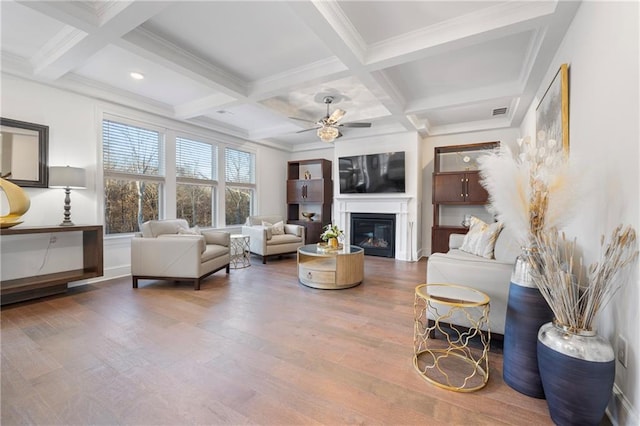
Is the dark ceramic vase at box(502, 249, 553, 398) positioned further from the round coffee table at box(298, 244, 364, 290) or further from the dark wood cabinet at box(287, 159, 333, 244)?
the dark wood cabinet at box(287, 159, 333, 244)

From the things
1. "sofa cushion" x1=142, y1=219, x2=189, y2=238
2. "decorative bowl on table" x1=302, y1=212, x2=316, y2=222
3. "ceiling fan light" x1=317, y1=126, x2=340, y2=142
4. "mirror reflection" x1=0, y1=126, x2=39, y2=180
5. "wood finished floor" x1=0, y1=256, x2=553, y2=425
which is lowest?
"wood finished floor" x1=0, y1=256, x2=553, y2=425

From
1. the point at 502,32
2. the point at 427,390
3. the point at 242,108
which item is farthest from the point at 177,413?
the point at 242,108

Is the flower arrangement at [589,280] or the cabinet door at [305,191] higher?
the cabinet door at [305,191]

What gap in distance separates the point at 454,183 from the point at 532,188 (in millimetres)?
4002

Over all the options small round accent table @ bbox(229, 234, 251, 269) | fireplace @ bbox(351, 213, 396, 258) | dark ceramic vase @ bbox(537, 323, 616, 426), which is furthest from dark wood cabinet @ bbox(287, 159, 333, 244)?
dark ceramic vase @ bbox(537, 323, 616, 426)

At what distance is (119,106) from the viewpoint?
4.02 meters

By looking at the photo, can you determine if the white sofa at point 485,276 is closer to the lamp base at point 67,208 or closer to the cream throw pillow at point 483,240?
the cream throw pillow at point 483,240

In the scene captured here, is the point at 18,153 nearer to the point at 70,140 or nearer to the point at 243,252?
the point at 70,140

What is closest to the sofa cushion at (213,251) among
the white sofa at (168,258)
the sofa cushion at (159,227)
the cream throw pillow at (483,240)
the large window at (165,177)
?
the white sofa at (168,258)

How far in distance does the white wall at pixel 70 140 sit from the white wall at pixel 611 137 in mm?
5093

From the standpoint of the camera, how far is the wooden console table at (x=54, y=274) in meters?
2.87

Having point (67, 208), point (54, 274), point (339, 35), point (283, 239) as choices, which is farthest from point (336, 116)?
point (54, 274)

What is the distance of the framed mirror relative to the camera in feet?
9.95

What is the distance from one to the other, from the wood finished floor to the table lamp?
107 cm
